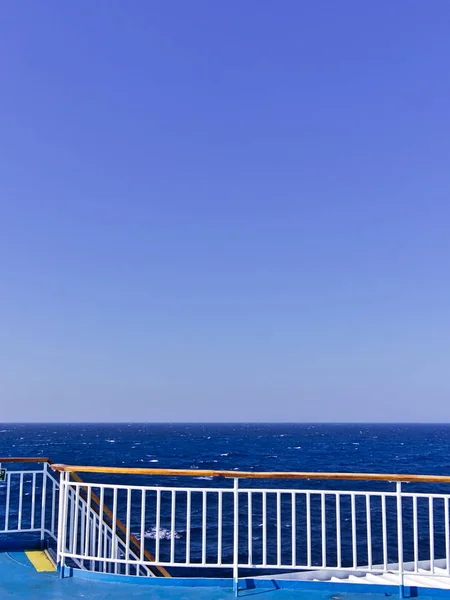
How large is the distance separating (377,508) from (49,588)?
2238 centimetres

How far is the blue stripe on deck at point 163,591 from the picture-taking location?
4.98 metres

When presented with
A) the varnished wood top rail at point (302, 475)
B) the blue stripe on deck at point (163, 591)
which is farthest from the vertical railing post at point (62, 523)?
the varnished wood top rail at point (302, 475)

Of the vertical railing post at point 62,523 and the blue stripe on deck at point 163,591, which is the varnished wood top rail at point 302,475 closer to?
the vertical railing post at point 62,523

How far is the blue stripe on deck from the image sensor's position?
16.4 feet

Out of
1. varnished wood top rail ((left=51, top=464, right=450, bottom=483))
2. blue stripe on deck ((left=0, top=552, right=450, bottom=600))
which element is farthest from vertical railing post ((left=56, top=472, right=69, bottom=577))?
varnished wood top rail ((left=51, top=464, right=450, bottom=483))

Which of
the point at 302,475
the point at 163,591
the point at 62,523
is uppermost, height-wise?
the point at 302,475

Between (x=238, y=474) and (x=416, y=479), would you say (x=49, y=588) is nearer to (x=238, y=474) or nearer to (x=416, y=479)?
(x=238, y=474)

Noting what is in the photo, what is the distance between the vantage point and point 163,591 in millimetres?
5156

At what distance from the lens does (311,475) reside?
5.16 m

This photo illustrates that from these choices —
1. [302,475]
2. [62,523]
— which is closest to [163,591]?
[62,523]

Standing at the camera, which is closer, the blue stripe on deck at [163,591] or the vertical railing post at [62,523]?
the blue stripe on deck at [163,591]

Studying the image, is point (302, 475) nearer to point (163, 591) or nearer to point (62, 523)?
point (163, 591)

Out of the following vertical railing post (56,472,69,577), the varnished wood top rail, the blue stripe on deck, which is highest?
the varnished wood top rail

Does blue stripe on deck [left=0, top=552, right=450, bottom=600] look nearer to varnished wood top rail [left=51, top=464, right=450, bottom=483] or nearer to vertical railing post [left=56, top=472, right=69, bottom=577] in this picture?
vertical railing post [left=56, top=472, right=69, bottom=577]
